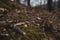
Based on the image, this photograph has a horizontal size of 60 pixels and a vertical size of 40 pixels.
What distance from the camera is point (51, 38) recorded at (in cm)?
444

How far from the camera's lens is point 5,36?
3.84m

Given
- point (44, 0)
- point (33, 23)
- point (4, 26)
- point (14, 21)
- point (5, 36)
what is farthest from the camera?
point (44, 0)

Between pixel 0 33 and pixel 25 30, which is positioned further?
pixel 25 30

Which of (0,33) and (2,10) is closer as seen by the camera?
(0,33)

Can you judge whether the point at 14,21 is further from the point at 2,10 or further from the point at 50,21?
the point at 50,21

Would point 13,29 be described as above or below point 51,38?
above

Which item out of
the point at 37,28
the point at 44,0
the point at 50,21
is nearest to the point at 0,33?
the point at 37,28

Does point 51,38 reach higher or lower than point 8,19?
lower

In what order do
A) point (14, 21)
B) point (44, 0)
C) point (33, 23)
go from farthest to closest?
point (44, 0) → point (33, 23) → point (14, 21)

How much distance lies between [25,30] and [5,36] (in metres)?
0.59

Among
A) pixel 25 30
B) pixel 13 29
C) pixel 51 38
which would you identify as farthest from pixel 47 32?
pixel 13 29

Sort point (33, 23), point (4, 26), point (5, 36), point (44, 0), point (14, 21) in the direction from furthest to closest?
point (44, 0) → point (33, 23) → point (14, 21) → point (4, 26) → point (5, 36)

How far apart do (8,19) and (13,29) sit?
536 mm

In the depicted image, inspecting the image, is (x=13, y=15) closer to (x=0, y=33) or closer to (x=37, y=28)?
(x=37, y=28)
